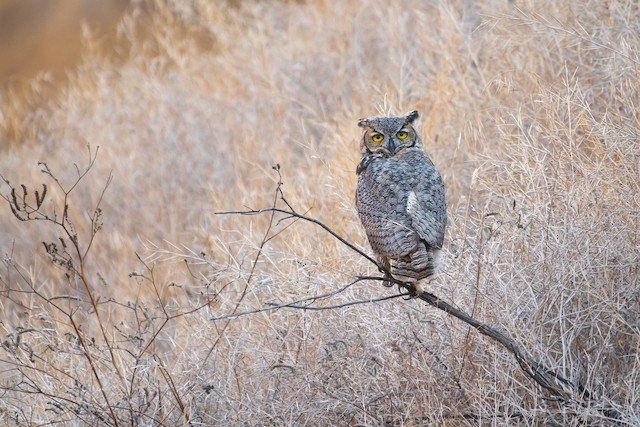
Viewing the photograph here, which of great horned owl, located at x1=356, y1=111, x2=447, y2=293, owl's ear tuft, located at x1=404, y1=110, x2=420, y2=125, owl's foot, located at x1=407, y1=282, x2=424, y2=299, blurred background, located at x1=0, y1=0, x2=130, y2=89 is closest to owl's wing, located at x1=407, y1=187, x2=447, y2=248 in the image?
great horned owl, located at x1=356, y1=111, x2=447, y2=293

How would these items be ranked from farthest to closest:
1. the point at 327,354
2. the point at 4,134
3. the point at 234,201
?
1. the point at 4,134
2. the point at 234,201
3. the point at 327,354

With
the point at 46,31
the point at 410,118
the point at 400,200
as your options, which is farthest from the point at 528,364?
the point at 46,31

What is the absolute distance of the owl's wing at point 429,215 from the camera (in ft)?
10.2

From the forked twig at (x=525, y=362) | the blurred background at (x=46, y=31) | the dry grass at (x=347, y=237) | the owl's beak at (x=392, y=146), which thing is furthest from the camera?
the blurred background at (x=46, y=31)

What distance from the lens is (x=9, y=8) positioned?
14.9 metres

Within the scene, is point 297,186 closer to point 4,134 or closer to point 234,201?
point 234,201

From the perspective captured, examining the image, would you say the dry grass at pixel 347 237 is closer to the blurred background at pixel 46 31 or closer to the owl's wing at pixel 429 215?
the owl's wing at pixel 429 215

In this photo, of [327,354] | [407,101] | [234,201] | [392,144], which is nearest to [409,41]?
[407,101]

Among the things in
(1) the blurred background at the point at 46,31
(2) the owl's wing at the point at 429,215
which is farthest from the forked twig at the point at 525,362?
(1) the blurred background at the point at 46,31

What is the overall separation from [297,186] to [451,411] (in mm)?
2715

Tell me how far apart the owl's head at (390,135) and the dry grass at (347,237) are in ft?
1.72

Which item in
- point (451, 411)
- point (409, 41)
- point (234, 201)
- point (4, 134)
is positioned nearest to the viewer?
point (451, 411)

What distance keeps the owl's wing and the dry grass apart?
21 centimetres

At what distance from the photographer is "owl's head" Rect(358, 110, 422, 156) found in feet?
12.1
